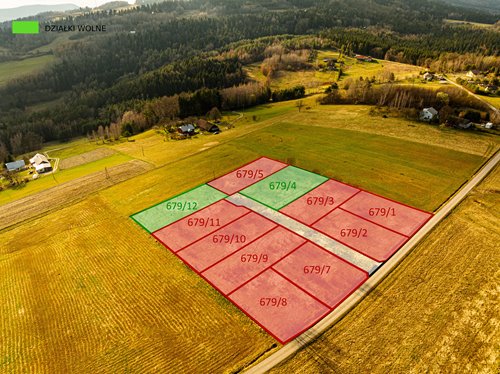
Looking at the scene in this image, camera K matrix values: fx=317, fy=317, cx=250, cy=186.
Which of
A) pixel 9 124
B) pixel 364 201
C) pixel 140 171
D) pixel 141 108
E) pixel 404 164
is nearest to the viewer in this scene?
pixel 364 201

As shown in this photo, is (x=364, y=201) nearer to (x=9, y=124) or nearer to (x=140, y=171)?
(x=140, y=171)

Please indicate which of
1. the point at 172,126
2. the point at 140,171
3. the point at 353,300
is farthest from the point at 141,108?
the point at 353,300

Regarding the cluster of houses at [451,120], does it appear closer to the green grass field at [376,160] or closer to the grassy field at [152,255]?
the grassy field at [152,255]
